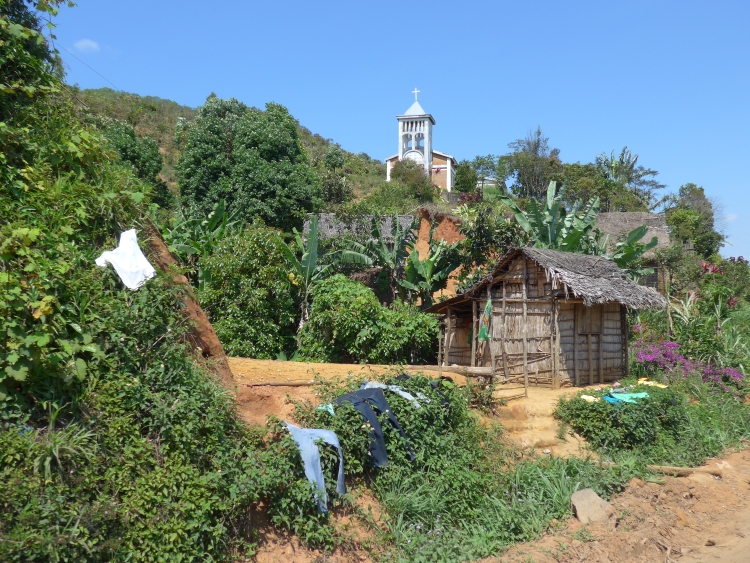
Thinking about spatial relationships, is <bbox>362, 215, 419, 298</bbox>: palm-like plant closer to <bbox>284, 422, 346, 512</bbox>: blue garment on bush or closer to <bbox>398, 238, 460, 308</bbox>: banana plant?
<bbox>398, 238, 460, 308</bbox>: banana plant

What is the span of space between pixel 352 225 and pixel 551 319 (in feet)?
23.4

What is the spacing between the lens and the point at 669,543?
6.94m

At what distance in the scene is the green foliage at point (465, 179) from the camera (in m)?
40.7

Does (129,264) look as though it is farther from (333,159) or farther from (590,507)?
(333,159)

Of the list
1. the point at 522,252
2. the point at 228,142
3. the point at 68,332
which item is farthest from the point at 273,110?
the point at 68,332

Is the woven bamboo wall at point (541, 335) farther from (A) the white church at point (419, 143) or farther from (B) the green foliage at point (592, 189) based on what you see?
(A) the white church at point (419, 143)

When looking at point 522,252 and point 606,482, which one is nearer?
point 606,482

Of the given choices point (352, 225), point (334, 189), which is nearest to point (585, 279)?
point (352, 225)

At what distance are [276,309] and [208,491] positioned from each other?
9949mm

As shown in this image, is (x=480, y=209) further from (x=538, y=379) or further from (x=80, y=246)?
(x=80, y=246)

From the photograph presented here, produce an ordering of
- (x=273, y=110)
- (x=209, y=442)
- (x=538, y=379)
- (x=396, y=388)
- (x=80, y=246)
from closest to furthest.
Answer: (x=209, y=442), (x=80, y=246), (x=396, y=388), (x=538, y=379), (x=273, y=110)

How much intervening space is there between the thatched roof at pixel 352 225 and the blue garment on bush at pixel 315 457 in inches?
432

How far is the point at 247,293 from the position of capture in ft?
47.2

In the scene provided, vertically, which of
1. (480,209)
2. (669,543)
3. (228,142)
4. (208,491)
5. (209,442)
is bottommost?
(669,543)
